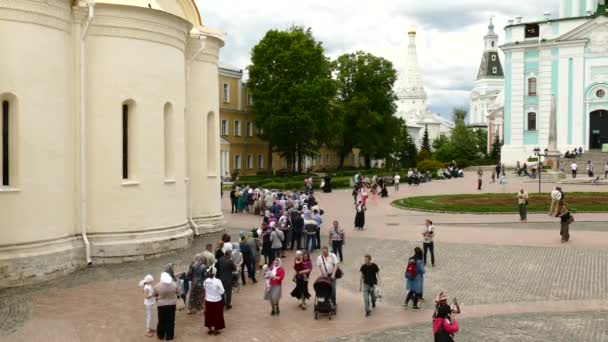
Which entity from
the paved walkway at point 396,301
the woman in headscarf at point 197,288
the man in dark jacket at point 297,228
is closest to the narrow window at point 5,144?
the paved walkway at point 396,301

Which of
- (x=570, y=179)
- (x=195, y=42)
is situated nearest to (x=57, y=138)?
(x=195, y=42)

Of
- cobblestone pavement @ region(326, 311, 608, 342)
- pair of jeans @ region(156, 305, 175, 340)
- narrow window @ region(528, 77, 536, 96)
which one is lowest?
cobblestone pavement @ region(326, 311, 608, 342)

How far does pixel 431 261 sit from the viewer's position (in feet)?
63.5

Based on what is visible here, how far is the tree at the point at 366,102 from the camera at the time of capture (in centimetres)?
6956

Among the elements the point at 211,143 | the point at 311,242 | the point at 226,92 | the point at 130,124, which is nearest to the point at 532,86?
the point at 226,92

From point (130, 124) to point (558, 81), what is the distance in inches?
2254

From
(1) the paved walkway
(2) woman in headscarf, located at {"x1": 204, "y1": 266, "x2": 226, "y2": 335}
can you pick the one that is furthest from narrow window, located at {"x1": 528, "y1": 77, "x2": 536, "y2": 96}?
(2) woman in headscarf, located at {"x1": 204, "y1": 266, "x2": 226, "y2": 335}

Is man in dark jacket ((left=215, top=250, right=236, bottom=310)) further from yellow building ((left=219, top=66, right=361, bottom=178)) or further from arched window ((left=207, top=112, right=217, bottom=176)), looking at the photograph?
yellow building ((left=219, top=66, right=361, bottom=178))

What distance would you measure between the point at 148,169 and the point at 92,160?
1.78 meters

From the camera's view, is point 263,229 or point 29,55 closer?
point 29,55

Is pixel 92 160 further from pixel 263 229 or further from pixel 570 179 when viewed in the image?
pixel 570 179

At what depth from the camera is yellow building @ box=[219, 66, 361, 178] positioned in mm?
59938

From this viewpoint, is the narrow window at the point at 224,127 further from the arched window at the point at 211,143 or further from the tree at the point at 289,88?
the arched window at the point at 211,143

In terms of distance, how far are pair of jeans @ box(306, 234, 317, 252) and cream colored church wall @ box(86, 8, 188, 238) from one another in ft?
14.4
